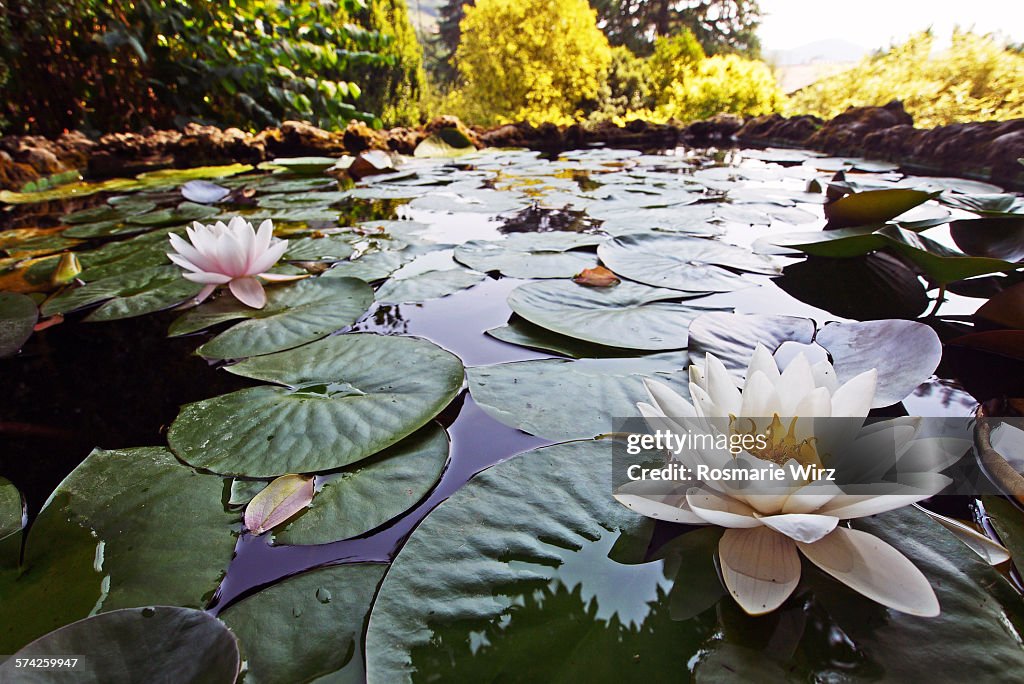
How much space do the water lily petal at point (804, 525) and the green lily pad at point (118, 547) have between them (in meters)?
0.49

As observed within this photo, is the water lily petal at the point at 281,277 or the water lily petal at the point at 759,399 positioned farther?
the water lily petal at the point at 281,277

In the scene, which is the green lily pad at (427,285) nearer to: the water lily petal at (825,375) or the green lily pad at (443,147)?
the water lily petal at (825,375)

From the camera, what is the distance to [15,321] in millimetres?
998

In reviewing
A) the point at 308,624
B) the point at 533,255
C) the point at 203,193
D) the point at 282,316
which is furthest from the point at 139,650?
the point at 203,193

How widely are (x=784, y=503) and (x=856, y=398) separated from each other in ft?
0.41

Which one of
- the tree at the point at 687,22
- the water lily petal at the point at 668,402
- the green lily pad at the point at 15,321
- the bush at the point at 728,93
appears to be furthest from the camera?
the tree at the point at 687,22

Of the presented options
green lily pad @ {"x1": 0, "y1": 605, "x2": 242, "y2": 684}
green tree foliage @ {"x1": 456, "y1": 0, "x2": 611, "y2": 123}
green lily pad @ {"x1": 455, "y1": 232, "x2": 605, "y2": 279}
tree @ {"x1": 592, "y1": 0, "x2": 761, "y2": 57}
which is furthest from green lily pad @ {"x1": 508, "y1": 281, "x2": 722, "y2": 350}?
tree @ {"x1": 592, "y1": 0, "x2": 761, "y2": 57}

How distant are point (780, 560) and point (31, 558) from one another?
0.70m

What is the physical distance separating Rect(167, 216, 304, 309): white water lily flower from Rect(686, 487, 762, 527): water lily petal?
98 centimetres

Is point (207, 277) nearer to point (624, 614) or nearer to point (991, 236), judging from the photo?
point (624, 614)

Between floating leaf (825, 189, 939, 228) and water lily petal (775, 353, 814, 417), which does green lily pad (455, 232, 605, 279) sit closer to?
floating leaf (825, 189, 939, 228)

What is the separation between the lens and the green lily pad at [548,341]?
0.81 meters

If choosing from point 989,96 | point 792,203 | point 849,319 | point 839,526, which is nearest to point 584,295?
point 849,319

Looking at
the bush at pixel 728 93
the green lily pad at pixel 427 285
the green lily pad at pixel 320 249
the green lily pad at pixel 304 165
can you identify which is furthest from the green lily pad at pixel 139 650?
the bush at pixel 728 93
